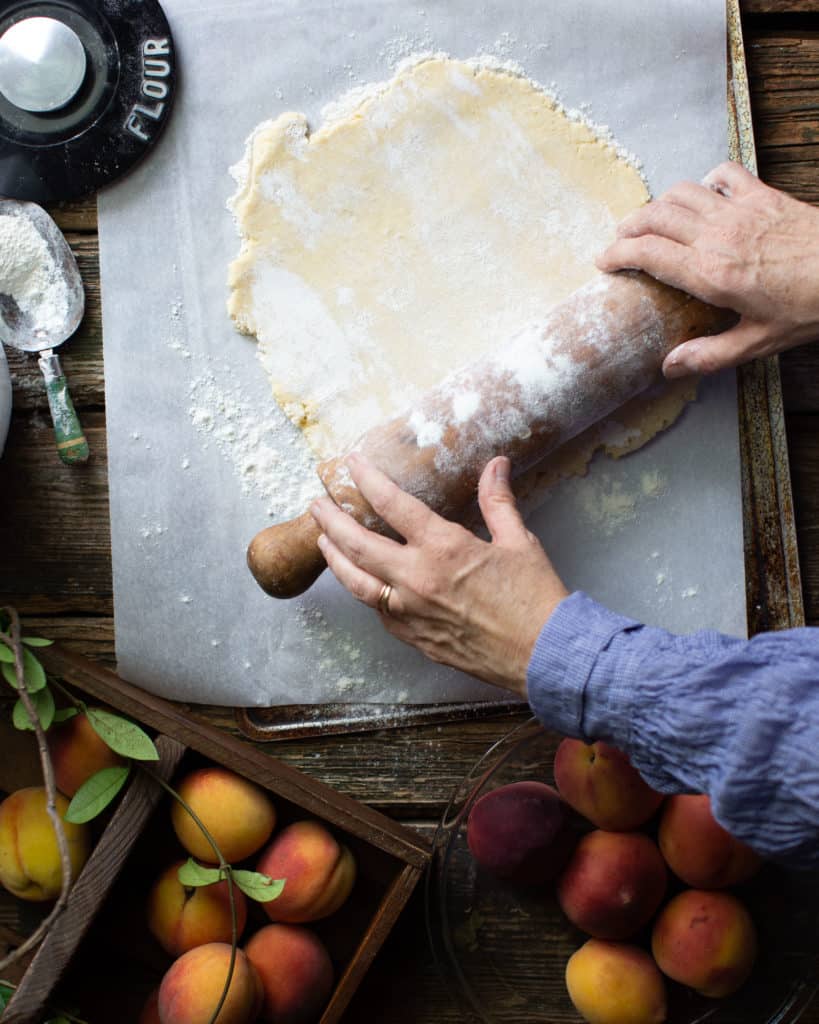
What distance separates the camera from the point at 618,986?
105cm

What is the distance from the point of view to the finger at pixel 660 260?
3.75 ft

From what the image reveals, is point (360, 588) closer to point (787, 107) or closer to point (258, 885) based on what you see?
point (258, 885)

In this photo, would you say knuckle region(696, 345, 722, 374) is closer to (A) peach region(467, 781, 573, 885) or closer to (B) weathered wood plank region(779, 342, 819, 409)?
(B) weathered wood plank region(779, 342, 819, 409)

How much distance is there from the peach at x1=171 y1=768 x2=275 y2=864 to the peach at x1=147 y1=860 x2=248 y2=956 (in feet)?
0.14

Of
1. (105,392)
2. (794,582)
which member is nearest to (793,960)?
(794,582)

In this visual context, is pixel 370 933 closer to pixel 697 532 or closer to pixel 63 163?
pixel 697 532

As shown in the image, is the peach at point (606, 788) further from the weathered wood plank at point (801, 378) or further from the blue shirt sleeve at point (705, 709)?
the weathered wood plank at point (801, 378)

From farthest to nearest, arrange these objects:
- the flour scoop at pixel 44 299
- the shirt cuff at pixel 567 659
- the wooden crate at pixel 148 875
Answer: the flour scoop at pixel 44 299, the wooden crate at pixel 148 875, the shirt cuff at pixel 567 659

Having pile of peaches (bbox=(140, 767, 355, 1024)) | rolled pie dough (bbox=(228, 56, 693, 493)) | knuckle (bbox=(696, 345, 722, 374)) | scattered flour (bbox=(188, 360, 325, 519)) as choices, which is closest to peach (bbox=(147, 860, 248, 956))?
pile of peaches (bbox=(140, 767, 355, 1024))

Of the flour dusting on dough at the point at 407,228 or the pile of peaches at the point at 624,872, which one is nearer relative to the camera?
the pile of peaches at the point at 624,872

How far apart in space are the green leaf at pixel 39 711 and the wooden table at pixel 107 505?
7.7 inches

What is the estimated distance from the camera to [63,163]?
4.31 ft

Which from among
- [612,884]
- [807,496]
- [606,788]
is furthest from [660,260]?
[612,884]

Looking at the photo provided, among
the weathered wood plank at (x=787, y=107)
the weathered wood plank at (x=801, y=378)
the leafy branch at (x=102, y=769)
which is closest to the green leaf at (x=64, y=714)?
the leafy branch at (x=102, y=769)
